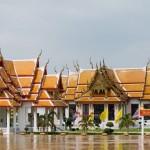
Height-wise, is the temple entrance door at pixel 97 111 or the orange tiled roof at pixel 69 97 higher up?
the orange tiled roof at pixel 69 97

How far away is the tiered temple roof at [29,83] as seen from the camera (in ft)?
174

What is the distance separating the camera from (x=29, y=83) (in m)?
55.1

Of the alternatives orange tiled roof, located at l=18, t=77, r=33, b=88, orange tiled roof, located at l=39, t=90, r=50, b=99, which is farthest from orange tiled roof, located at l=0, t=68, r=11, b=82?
orange tiled roof, located at l=39, t=90, r=50, b=99

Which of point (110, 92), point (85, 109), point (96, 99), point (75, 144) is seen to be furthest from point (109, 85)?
point (75, 144)

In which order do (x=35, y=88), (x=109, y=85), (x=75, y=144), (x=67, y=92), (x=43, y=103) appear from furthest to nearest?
1. (x=67, y=92)
2. (x=109, y=85)
3. (x=35, y=88)
4. (x=43, y=103)
5. (x=75, y=144)

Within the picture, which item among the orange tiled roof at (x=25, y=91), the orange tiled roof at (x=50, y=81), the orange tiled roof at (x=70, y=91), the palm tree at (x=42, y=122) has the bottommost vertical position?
the palm tree at (x=42, y=122)

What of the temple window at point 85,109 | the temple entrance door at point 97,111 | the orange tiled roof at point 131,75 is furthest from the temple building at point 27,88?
the orange tiled roof at point 131,75

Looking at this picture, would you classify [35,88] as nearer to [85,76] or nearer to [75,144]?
[85,76]

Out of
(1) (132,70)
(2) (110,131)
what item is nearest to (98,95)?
(1) (132,70)

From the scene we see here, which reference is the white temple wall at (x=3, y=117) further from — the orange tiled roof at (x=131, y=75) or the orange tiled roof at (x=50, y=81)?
the orange tiled roof at (x=131, y=75)

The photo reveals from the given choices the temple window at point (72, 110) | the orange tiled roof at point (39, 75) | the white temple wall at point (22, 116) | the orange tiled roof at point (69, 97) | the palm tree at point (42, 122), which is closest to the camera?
the palm tree at point (42, 122)

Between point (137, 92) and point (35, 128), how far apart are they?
15416 millimetres

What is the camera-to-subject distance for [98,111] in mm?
62188

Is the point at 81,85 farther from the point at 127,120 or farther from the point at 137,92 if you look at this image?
the point at 127,120
